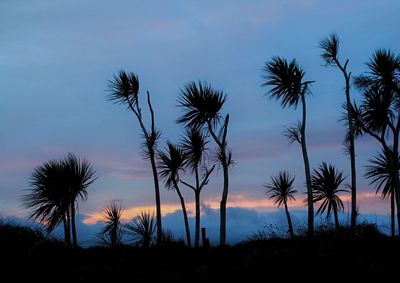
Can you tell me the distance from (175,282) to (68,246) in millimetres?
4545

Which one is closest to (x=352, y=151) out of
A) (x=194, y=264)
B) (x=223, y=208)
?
(x=223, y=208)

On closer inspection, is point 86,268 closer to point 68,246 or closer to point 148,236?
point 68,246

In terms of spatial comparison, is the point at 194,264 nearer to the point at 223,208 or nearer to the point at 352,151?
the point at 223,208

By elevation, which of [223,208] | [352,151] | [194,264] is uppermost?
[352,151]

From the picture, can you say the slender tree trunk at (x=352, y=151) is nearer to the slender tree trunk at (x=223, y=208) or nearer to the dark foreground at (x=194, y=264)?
the slender tree trunk at (x=223, y=208)

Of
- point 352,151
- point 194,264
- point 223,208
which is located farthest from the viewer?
point 352,151

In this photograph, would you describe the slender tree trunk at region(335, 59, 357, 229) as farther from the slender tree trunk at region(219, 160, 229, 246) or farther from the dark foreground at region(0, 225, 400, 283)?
the dark foreground at region(0, 225, 400, 283)

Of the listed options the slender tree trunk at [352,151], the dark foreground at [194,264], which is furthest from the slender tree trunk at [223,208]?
the dark foreground at [194,264]

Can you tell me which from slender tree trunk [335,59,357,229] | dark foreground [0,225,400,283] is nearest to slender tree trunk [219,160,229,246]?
slender tree trunk [335,59,357,229]

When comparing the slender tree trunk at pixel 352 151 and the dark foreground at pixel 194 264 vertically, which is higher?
the slender tree trunk at pixel 352 151

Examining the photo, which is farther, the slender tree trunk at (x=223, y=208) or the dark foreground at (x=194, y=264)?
the slender tree trunk at (x=223, y=208)

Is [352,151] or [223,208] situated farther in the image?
[352,151]

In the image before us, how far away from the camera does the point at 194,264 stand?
8.20 metres

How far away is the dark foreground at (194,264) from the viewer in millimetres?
6570
